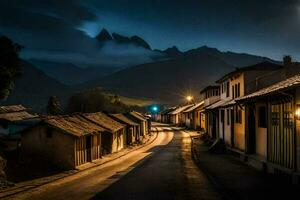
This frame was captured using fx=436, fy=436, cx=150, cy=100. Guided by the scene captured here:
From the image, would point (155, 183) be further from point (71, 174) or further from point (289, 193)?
point (71, 174)

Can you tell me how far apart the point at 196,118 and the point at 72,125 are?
57855 mm

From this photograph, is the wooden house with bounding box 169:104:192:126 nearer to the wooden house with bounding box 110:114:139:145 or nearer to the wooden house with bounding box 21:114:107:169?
the wooden house with bounding box 110:114:139:145

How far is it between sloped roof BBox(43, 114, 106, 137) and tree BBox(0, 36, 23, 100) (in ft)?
13.1

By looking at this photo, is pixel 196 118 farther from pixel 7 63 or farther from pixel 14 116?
pixel 7 63

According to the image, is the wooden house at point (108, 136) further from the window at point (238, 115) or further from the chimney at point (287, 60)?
the chimney at point (287, 60)

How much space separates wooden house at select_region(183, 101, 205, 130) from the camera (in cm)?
8675

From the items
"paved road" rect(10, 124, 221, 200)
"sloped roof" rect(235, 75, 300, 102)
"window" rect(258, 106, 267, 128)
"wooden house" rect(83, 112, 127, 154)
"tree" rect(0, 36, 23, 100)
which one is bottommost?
"paved road" rect(10, 124, 221, 200)

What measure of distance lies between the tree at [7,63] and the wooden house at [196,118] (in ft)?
175

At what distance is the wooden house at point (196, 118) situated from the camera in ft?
285

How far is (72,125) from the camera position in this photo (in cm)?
3747

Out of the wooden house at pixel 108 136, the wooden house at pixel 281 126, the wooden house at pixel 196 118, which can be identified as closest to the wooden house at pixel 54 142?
the wooden house at pixel 108 136

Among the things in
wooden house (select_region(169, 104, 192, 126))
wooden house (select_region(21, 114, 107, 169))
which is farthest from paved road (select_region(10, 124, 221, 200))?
wooden house (select_region(169, 104, 192, 126))

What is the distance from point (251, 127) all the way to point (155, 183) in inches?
502

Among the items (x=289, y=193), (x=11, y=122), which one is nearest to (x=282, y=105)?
(x=289, y=193)
